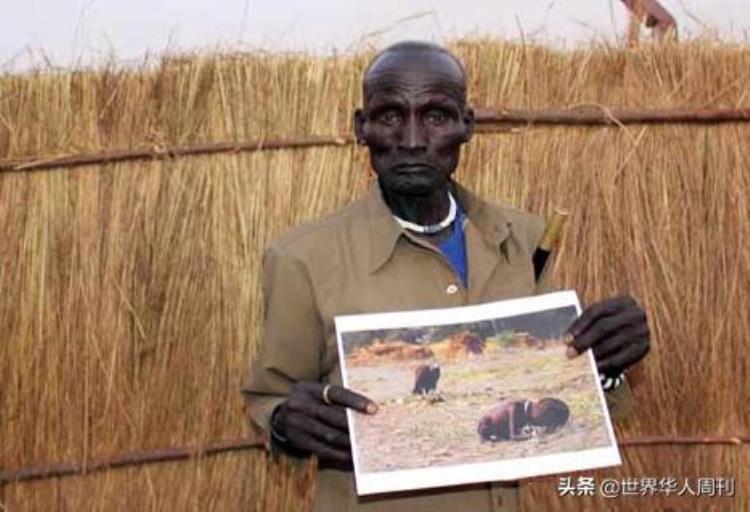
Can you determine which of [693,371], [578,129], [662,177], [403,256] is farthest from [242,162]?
[403,256]

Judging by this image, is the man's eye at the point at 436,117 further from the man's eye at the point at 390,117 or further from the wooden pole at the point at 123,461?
the wooden pole at the point at 123,461

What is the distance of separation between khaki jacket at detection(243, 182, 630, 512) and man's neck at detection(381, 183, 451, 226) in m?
0.02

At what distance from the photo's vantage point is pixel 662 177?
11.3ft

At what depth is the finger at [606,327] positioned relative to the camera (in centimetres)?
171

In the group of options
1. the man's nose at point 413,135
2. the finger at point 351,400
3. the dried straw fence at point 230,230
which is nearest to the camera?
the finger at point 351,400

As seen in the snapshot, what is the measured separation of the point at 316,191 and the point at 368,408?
1.75m

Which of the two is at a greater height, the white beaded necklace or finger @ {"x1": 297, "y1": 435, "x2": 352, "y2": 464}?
the white beaded necklace

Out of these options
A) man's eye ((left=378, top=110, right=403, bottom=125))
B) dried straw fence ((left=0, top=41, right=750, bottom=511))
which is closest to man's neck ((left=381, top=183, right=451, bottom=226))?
man's eye ((left=378, top=110, right=403, bottom=125))

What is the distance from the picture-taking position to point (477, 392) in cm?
172

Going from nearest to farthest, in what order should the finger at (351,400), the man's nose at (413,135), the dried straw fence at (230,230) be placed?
the finger at (351,400) < the man's nose at (413,135) < the dried straw fence at (230,230)

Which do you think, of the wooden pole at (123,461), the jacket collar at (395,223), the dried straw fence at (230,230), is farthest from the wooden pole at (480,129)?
the jacket collar at (395,223)

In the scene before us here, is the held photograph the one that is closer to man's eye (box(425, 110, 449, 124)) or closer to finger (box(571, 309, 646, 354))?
finger (box(571, 309, 646, 354))

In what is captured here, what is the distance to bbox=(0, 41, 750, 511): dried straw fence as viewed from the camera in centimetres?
336

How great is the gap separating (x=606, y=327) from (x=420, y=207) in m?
0.34
